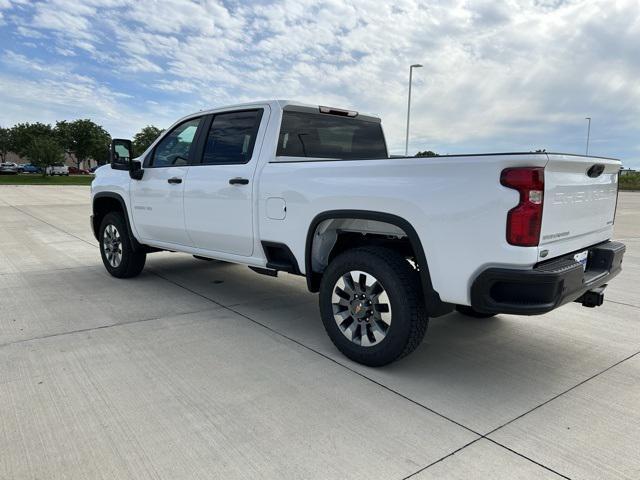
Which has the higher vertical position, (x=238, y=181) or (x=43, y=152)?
(x=43, y=152)

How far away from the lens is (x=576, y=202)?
3.10 metres

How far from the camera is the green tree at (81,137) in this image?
59812 millimetres

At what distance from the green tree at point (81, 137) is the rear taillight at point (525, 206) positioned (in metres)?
63.6

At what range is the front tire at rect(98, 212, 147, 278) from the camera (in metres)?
5.95

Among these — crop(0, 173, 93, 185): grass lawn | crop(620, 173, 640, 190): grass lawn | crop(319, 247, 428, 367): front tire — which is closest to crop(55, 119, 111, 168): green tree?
crop(0, 173, 93, 185): grass lawn

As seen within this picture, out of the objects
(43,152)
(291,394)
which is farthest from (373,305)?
(43,152)

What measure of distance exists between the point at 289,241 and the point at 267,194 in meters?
0.45

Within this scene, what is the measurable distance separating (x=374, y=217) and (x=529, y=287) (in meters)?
1.07

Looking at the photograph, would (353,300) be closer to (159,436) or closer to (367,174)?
(367,174)

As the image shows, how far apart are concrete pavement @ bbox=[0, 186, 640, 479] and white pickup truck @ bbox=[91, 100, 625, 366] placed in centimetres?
47

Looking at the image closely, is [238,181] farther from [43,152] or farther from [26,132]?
[26,132]

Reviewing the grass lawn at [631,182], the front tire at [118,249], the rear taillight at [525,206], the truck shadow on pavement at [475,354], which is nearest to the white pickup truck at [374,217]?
the rear taillight at [525,206]

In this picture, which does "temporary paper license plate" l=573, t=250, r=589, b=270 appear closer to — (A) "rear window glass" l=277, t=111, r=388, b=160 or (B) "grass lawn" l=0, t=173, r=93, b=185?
(A) "rear window glass" l=277, t=111, r=388, b=160

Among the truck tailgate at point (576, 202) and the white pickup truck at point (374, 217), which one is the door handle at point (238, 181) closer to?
the white pickup truck at point (374, 217)
